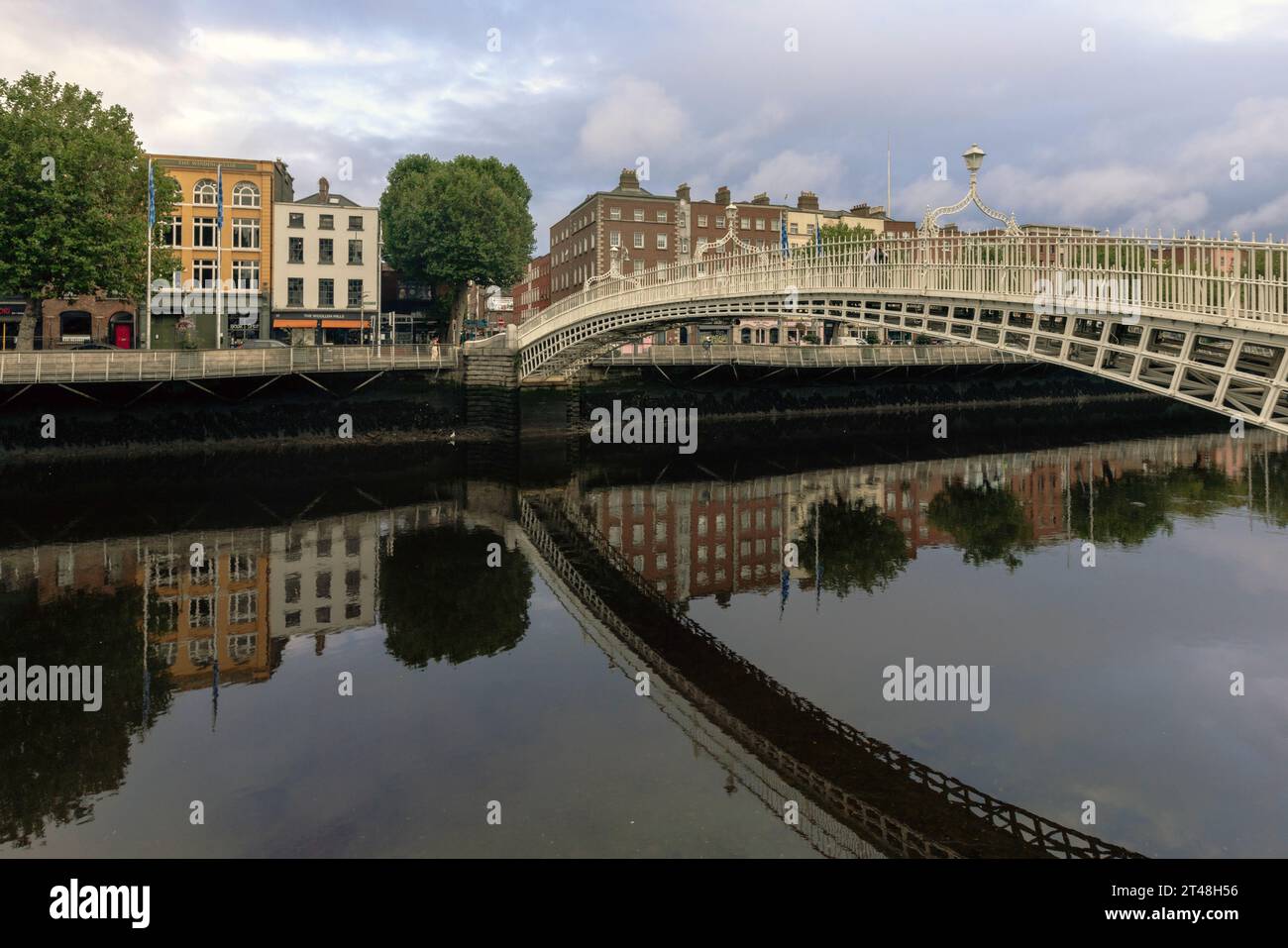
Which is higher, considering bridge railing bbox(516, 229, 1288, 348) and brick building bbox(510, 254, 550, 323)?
brick building bbox(510, 254, 550, 323)

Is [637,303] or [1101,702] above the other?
[637,303]

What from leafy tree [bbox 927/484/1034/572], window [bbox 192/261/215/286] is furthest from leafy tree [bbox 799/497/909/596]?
window [bbox 192/261/215/286]

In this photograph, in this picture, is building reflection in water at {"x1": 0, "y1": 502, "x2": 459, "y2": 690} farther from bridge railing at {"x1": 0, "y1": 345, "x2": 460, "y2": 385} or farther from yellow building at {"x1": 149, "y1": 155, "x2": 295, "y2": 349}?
yellow building at {"x1": 149, "y1": 155, "x2": 295, "y2": 349}

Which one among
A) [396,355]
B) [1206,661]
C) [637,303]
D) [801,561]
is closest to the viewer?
[1206,661]

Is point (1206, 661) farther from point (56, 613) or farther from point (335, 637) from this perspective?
point (56, 613)

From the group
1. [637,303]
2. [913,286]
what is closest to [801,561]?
[913,286]

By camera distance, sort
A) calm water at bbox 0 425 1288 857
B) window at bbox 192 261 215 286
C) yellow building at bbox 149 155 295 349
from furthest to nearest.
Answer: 1. window at bbox 192 261 215 286
2. yellow building at bbox 149 155 295 349
3. calm water at bbox 0 425 1288 857

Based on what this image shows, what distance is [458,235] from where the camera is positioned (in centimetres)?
5381

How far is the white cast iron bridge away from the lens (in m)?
12.6

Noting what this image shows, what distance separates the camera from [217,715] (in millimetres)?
13055

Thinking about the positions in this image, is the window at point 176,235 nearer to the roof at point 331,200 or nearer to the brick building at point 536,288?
the roof at point 331,200

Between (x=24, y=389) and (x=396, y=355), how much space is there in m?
13.7

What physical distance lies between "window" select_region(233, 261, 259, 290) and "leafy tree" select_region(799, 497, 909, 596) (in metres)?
39.0
